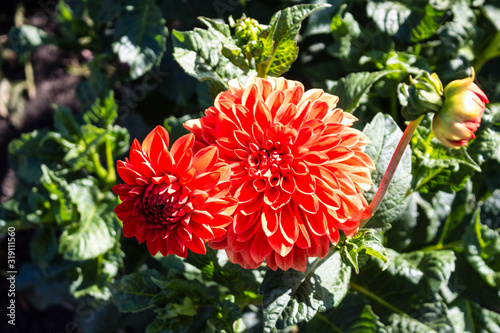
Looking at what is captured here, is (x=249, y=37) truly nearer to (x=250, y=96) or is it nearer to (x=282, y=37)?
(x=282, y=37)

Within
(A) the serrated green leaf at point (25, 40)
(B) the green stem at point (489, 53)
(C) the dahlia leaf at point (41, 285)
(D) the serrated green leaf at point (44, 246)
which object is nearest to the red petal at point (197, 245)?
(D) the serrated green leaf at point (44, 246)

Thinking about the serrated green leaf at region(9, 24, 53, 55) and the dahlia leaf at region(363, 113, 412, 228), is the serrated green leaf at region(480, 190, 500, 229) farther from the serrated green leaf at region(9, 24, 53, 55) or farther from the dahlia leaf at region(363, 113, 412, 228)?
the serrated green leaf at region(9, 24, 53, 55)

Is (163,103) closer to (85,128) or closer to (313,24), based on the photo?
(85,128)

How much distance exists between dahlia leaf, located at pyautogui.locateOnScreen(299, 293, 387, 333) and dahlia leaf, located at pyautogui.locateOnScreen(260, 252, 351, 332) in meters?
0.21

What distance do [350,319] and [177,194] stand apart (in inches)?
28.4

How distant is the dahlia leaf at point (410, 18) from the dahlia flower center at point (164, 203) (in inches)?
37.6

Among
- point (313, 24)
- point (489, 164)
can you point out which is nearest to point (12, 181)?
point (313, 24)

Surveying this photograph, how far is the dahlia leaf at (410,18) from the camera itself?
4.55 feet

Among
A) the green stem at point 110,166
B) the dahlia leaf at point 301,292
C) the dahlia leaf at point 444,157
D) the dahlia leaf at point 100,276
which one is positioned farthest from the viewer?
the green stem at point 110,166

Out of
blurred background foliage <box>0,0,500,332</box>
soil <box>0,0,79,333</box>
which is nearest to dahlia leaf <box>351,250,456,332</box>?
blurred background foliage <box>0,0,500,332</box>

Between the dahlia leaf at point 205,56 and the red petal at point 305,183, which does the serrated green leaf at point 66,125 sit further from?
the red petal at point 305,183

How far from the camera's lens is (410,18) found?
4.66 feet

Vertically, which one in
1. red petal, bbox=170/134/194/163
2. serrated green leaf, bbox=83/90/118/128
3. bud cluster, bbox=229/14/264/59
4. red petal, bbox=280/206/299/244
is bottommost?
serrated green leaf, bbox=83/90/118/128

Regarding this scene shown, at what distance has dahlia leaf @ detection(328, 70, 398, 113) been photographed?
112 centimetres
